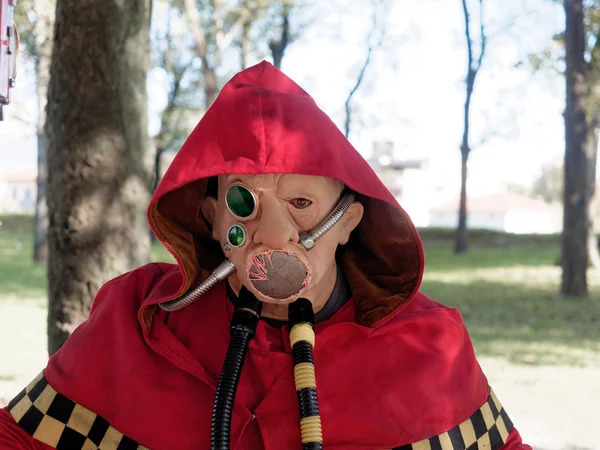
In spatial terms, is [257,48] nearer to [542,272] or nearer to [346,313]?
[542,272]

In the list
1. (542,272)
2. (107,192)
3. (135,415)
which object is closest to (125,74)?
(107,192)

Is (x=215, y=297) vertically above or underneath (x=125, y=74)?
underneath

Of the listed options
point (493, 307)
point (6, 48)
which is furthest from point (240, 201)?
point (493, 307)

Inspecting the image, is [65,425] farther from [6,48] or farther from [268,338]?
[6,48]

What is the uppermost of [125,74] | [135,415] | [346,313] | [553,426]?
[125,74]

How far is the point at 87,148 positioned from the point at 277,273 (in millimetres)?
2135

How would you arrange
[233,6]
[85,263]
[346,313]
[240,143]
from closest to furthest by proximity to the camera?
1. [240,143]
2. [346,313]
3. [85,263]
4. [233,6]

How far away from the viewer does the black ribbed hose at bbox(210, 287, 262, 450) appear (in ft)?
6.27

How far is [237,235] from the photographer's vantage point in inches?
79.7

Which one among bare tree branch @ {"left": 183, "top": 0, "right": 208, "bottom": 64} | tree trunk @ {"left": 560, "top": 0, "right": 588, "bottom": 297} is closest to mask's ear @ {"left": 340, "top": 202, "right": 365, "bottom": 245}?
tree trunk @ {"left": 560, "top": 0, "right": 588, "bottom": 297}

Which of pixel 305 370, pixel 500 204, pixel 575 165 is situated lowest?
pixel 305 370

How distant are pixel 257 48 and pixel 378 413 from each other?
25454mm

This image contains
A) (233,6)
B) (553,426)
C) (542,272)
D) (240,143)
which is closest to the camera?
(240,143)

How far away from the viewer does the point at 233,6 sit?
78.5 ft
